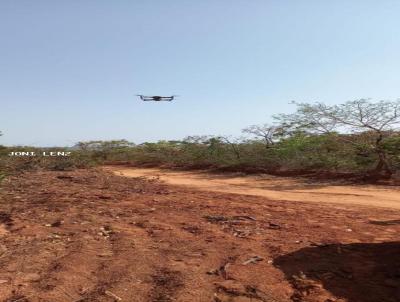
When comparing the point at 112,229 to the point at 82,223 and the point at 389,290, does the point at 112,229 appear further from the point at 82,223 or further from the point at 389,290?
the point at 389,290

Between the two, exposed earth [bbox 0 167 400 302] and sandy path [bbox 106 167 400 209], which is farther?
sandy path [bbox 106 167 400 209]

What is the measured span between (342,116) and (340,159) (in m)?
1.74

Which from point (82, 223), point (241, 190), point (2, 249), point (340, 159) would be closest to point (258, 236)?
point (82, 223)

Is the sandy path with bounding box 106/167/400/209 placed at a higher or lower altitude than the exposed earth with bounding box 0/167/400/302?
higher

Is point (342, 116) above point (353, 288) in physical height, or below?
above

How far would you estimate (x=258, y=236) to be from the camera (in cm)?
649

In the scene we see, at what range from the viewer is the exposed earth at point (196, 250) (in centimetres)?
422

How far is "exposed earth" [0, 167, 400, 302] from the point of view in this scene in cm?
422

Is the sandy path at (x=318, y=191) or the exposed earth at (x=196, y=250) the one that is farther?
the sandy path at (x=318, y=191)

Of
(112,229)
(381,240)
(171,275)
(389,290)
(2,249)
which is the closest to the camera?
(389,290)

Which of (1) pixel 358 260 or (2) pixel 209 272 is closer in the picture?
(2) pixel 209 272

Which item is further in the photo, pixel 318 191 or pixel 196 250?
pixel 318 191

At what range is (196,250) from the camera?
18.5ft

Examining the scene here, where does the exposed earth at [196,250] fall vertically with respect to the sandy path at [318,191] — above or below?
below
